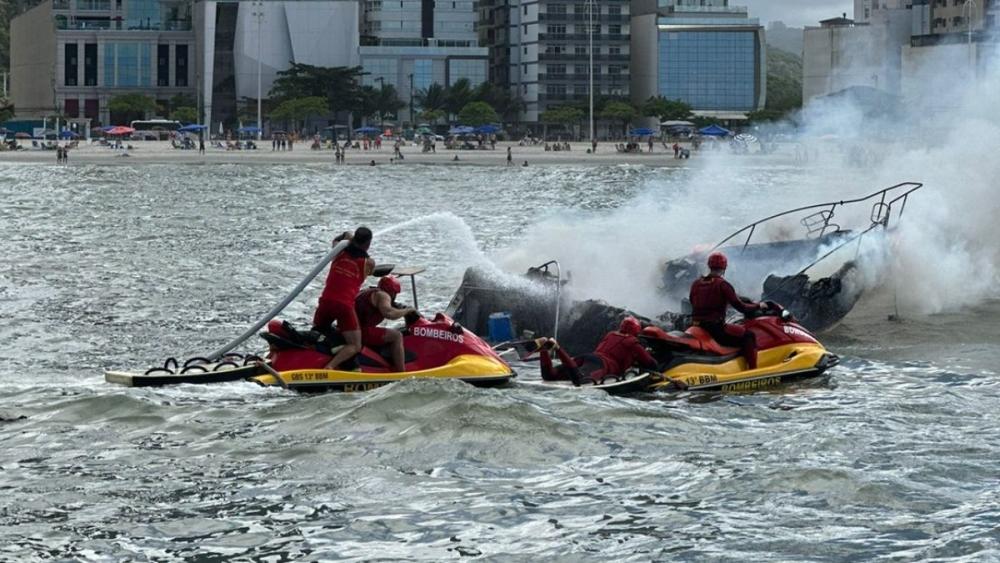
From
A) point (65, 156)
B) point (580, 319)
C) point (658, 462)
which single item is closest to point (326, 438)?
point (658, 462)

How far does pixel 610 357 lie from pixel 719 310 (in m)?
1.79

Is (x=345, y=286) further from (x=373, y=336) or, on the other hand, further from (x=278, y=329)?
(x=278, y=329)

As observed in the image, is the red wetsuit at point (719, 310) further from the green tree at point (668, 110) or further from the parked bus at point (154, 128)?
the green tree at point (668, 110)

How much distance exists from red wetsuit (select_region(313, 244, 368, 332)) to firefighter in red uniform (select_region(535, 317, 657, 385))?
2983 mm

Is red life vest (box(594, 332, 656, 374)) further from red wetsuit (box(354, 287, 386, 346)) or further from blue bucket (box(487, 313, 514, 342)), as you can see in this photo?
blue bucket (box(487, 313, 514, 342))

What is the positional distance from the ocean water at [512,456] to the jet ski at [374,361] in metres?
0.34

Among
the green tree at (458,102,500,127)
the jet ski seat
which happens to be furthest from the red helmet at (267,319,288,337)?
the green tree at (458,102,500,127)

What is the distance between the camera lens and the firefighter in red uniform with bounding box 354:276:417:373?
71.6 ft

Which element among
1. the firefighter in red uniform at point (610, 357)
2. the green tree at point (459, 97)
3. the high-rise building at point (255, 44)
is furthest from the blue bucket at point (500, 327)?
the high-rise building at point (255, 44)

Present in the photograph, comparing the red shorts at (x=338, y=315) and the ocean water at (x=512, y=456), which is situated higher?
the red shorts at (x=338, y=315)

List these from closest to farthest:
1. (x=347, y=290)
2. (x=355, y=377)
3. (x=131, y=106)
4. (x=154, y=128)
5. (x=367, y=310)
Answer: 1. (x=347, y=290)
2. (x=355, y=377)
3. (x=367, y=310)
4. (x=154, y=128)
5. (x=131, y=106)

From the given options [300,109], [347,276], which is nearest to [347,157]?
[300,109]

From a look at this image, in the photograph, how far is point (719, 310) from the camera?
22969 millimetres

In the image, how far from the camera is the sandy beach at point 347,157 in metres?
133
